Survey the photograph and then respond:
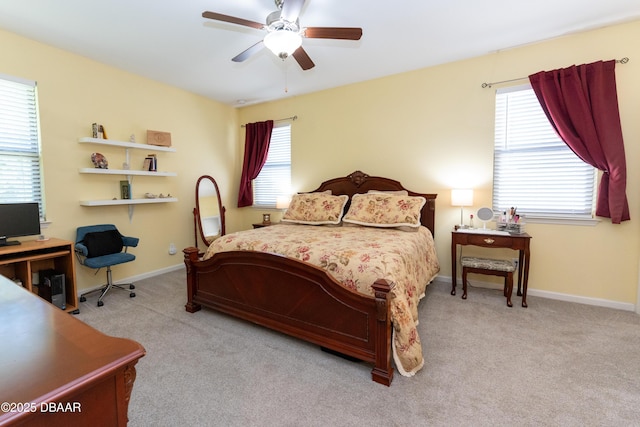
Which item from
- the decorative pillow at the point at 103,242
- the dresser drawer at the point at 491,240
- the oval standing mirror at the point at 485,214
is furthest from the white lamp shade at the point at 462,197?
the decorative pillow at the point at 103,242

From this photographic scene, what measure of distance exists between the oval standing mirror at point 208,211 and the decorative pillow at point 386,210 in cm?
235

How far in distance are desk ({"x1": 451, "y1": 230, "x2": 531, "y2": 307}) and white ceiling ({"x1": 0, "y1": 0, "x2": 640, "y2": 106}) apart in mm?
1983

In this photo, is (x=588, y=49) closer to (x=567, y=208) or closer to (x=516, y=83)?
(x=516, y=83)

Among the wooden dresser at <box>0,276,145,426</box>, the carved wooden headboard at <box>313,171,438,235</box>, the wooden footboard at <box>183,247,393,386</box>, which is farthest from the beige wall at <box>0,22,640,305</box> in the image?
the wooden dresser at <box>0,276,145,426</box>

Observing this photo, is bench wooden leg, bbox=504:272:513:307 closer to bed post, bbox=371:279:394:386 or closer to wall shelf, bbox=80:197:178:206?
bed post, bbox=371:279:394:386

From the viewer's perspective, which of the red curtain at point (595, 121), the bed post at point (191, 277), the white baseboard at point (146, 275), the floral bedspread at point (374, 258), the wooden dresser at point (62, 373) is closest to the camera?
the wooden dresser at point (62, 373)

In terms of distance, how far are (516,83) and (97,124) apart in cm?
472

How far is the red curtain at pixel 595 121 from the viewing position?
272 centimetres

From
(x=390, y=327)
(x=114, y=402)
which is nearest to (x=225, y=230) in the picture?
(x=390, y=327)

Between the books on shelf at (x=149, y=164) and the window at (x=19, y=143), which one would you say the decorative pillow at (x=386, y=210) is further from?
the window at (x=19, y=143)

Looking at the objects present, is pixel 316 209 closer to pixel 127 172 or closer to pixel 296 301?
pixel 296 301

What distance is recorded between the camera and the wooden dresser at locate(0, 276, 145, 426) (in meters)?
0.57

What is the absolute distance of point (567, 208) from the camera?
3.06m

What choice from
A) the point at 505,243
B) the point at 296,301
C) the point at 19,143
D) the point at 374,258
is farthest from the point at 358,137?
the point at 19,143
